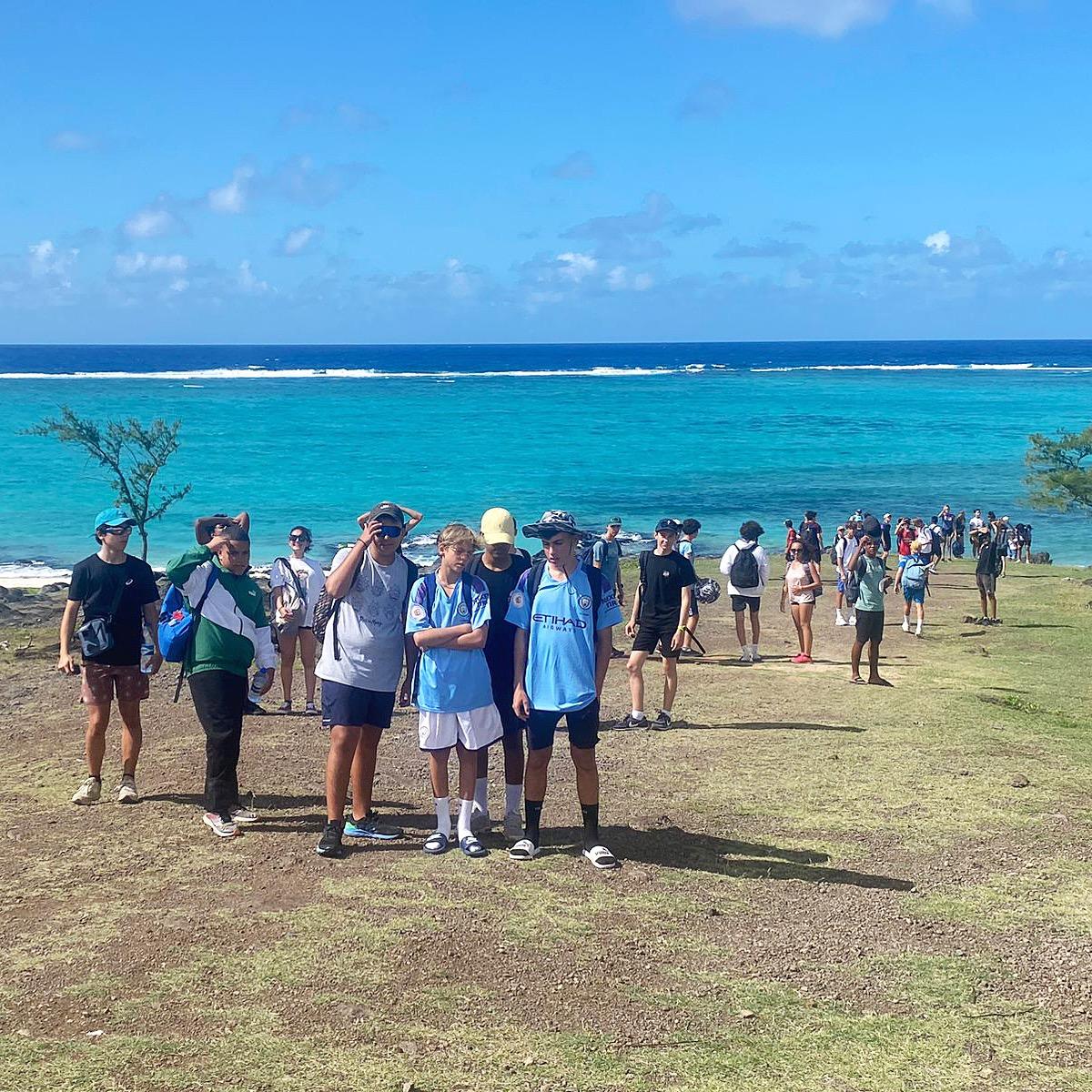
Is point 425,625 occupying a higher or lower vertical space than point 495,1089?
higher

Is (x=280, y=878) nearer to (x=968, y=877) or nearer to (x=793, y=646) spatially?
(x=968, y=877)

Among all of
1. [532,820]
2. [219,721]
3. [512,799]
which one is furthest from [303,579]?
[532,820]

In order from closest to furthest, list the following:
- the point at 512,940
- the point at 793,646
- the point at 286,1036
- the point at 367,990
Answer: the point at 286,1036 → the point at 367,990 → the point at 512,940 → the point at 793,646

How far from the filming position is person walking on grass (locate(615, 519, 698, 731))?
10094 millimetres

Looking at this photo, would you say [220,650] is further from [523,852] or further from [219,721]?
[523,852]

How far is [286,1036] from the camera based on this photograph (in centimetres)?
484

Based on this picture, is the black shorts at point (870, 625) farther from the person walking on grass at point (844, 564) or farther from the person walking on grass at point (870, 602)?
the person walking on grass at point (844, 564)

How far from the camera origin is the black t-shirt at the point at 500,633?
687 centimetres

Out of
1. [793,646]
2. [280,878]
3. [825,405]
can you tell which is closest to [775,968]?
[280,878]

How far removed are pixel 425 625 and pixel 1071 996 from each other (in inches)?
141

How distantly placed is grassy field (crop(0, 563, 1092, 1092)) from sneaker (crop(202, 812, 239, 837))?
0.50 feet

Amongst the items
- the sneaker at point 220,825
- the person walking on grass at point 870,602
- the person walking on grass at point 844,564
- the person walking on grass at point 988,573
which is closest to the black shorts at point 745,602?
the person walking on grass at point 870,602

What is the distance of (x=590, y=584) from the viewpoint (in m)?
6.63

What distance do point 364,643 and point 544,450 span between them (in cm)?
5933
